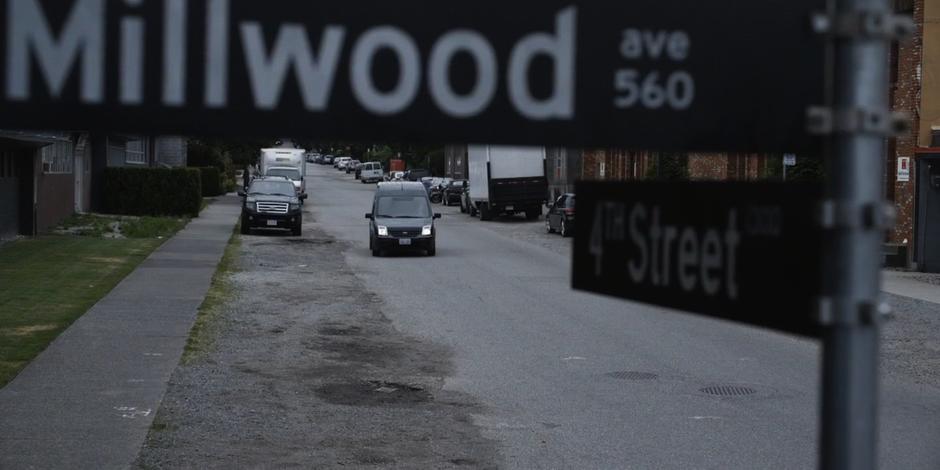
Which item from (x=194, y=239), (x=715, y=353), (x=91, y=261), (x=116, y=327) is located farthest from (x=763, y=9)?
(x=194, y=239)

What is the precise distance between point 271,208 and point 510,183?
39.3 ft

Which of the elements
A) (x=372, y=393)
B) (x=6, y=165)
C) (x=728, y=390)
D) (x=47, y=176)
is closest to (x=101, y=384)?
(x=372, y=393)

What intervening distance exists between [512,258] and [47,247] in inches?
449

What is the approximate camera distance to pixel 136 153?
58.2 meters

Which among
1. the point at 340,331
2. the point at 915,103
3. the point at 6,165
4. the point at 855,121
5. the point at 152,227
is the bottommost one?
the point at 340,331

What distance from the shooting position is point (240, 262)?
1148 inches

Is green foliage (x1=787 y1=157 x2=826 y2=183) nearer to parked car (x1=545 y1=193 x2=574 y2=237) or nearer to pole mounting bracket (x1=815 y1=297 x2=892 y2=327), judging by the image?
parked car (x1=545 y1=193 x2=574 y2=237)

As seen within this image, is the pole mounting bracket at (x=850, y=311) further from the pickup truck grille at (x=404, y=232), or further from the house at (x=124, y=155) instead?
the house at (x=124, y=155)

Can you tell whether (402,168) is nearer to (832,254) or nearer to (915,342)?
(915,342)

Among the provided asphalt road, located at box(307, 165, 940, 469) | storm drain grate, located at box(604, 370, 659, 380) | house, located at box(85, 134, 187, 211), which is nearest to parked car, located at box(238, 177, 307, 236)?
house, located at box(85, 134, 187, 211)

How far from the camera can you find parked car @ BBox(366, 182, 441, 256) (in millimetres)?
31938

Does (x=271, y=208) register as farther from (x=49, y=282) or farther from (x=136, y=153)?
(x=136, y=153)

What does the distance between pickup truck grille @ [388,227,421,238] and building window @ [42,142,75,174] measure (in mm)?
11124

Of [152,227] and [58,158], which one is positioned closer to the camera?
[152,227]
